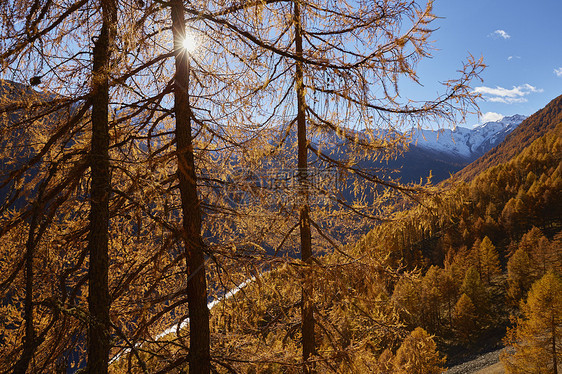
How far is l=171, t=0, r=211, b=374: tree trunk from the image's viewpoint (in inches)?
119

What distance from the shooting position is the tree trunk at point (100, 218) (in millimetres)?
2336

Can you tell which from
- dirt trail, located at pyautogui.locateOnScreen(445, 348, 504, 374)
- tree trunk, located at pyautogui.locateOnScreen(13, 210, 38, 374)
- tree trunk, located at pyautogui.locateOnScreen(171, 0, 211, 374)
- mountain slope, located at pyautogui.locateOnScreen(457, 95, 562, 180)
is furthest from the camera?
mountain slope, located at pyautogui.locateOnScreen(457, 95, 562, 180)

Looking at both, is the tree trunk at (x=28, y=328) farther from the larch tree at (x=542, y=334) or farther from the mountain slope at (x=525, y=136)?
the mountain slope at (x=525, y=136)

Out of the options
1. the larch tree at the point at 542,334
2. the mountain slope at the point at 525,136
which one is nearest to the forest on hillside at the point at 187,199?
the larch tree at the point at 542,334

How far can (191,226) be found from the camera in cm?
306

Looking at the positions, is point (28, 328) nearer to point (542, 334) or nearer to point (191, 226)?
point (191, 226)

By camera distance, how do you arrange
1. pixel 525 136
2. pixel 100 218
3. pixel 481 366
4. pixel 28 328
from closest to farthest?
1. pixel 28 328
2. pixel 100 218
3. pixel 481 366
4. pixel 525 136

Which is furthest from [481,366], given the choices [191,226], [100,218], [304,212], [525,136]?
[525,136]

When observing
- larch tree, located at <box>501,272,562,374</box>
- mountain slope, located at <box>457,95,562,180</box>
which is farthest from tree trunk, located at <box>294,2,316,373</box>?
mountain slope, located at <box>457,95,562,180</box>

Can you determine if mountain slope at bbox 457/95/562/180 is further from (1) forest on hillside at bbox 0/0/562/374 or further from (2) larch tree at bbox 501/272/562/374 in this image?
(1) forest on hillside at bbox 0/0/562/374

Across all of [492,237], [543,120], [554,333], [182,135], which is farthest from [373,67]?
[543,120]

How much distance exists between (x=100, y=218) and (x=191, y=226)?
822 mm

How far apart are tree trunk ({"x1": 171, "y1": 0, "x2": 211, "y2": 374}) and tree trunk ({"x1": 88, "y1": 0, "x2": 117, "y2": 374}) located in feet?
2.16

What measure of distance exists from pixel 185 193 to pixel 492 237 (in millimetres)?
80009
